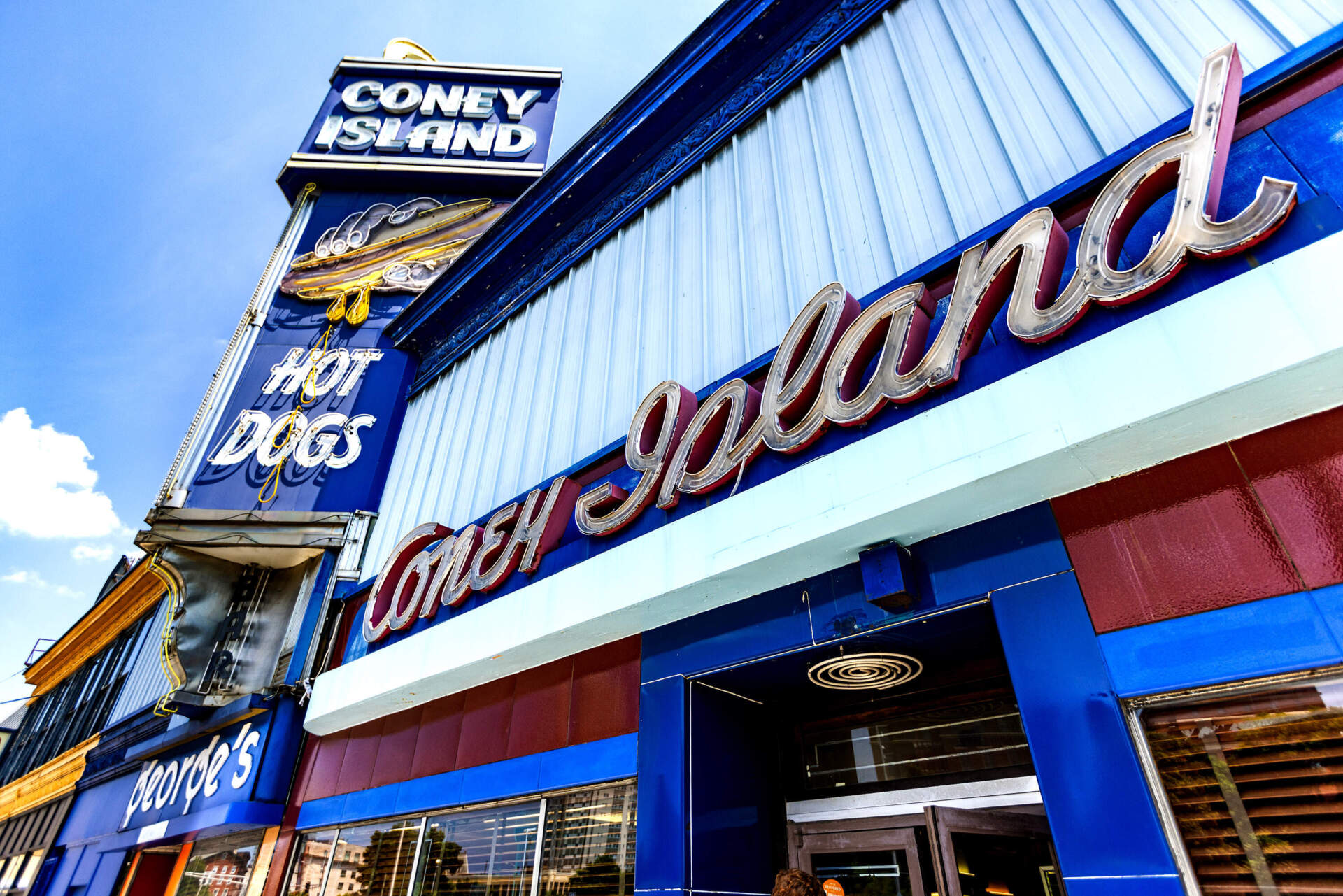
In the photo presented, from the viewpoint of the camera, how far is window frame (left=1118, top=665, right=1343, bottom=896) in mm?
3281

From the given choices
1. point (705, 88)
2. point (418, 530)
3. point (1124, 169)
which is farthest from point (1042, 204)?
point (418, 530)

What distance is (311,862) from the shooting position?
8.84 metres

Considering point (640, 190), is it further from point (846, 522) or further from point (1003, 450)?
point (1003, 450)

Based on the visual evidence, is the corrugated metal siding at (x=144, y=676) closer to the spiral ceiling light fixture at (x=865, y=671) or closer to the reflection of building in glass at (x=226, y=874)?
the reflection of building in glass at (x=226, y=874)

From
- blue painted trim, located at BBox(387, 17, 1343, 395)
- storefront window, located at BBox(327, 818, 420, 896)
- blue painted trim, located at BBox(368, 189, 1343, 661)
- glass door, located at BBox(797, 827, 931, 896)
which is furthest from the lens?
blue painted trim, located at BBox(387, 17, 1343, 395)

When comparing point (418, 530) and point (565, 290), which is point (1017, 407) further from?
point (565, 290)

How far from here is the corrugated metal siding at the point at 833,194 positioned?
5691mm

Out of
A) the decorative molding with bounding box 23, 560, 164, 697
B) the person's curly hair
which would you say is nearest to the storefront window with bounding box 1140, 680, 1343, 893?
the person's curly hair

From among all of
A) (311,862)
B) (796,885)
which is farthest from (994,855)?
(311,862)

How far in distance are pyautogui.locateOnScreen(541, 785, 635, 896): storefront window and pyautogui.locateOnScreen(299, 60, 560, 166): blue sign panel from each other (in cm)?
1664

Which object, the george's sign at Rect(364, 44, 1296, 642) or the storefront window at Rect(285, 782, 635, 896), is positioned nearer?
the george's sign at Rect(364, 44, 1296, 642)

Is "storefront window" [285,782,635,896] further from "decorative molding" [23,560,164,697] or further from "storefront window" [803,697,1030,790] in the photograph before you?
"decorative molding" [23,560,164,697]

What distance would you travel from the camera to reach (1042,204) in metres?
5.35

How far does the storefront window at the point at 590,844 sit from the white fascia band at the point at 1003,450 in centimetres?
129
